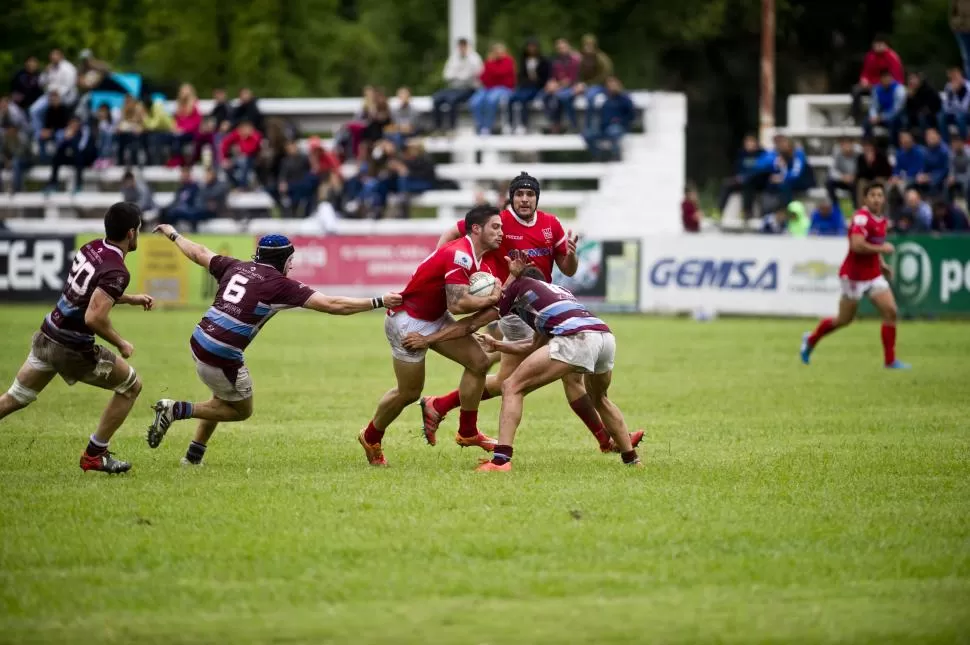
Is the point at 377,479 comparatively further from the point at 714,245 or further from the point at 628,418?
the point at 714,245

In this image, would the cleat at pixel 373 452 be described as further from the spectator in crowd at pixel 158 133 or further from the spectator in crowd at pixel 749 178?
the spectator in crowd at pixel 158 133

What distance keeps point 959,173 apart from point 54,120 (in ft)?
66.7

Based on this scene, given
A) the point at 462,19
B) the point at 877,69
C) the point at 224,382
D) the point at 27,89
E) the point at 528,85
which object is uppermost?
the point at 462,19

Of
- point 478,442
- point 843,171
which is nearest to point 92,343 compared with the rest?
point 478,442

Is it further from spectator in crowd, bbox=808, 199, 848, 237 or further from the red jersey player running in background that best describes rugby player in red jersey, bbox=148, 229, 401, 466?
spectator in crowd, bbox=808, 199, 848, 237

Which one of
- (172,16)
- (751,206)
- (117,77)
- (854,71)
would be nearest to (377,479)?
(751,206)

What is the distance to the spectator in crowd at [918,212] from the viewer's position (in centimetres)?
2572

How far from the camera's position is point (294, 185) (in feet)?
104

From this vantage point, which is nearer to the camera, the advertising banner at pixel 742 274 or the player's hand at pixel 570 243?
the player's hand at pixel 570 243

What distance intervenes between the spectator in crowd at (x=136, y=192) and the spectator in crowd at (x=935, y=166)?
54.2 feet

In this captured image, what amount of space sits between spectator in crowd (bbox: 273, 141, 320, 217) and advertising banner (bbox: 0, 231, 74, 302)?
4.94 m

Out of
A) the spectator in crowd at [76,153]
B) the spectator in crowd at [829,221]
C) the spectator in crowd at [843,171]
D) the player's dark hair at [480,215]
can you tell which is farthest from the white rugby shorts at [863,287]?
the spectator in crowd at [76,153]

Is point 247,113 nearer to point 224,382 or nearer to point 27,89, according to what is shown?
point 27,89

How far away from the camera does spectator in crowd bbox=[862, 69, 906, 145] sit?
28531 millimetres
